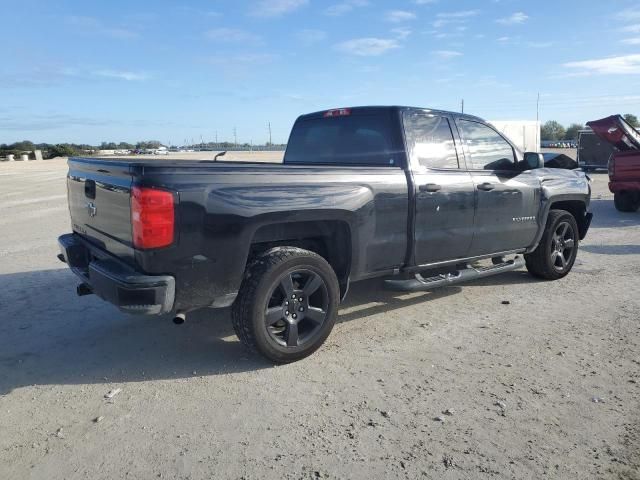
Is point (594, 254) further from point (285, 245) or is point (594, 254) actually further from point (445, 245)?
point (285, 245)

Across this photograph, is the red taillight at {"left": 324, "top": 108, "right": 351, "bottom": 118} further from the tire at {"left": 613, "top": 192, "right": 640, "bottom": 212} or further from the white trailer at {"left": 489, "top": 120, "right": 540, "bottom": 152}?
the white trailer at {"left": 489, "top": 120, "right": 540, "bottom": 152}

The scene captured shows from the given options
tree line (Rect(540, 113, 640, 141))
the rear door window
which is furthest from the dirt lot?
tree line (Rect(540, 113, 640, 141))

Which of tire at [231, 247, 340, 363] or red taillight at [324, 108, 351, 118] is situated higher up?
red taillight at [324, 108, 351, 118]

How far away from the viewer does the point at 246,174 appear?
11.8 feet

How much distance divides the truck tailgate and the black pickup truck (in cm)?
2

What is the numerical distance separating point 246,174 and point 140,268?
93cm

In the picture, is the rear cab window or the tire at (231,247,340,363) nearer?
the tire at (231,247,340,363)

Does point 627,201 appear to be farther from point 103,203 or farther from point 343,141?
point 103,203

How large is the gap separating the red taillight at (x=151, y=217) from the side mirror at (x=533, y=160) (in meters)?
3.81

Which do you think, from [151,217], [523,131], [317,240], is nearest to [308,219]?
[317,240]

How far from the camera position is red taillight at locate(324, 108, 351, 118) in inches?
203

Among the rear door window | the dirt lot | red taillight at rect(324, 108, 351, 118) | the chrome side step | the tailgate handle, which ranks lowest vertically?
the dirt lot

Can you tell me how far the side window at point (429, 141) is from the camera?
472 centimetres

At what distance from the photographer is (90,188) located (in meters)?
4.04
